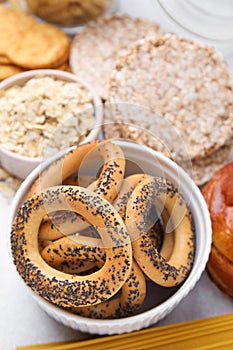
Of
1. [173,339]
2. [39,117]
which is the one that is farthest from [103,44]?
[173,339]

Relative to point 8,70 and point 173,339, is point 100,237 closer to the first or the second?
point 173,339

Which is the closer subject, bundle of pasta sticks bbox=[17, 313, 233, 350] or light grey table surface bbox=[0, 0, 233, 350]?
bundle of pasta sticks bbox=[17, 313, 233, 350]

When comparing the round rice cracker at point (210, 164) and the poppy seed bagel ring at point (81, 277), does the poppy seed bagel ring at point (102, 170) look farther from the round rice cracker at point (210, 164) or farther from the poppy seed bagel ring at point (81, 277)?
the round rice cracker at point (210, 164)

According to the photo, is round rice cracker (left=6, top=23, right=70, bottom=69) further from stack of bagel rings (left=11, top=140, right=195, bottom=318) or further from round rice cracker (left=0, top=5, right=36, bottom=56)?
stack of bagel rings (left=11, top=140, right=195, bottom=318)

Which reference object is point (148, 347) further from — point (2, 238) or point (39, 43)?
point (39, 43)

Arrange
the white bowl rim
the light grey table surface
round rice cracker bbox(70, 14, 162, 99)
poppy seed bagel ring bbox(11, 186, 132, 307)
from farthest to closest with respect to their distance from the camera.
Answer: round rice cracker bbox(70, 14, 162, 99)
the white bowl rim
the light grey table surface
poppy seed bagel ring bbox(11, 186, 132, 307)

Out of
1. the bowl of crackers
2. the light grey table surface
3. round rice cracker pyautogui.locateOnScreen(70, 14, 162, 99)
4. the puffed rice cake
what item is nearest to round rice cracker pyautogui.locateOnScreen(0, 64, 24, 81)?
the bowl of crackers
